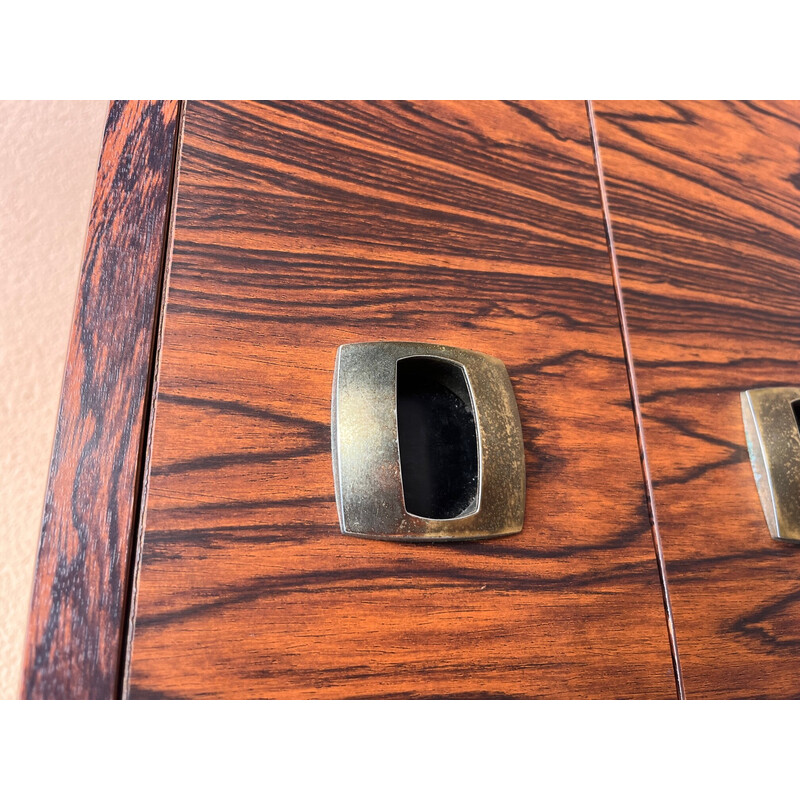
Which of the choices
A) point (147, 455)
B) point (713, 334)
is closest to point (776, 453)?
point (713, 334)

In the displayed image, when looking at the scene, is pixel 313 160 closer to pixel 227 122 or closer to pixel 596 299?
pixel 227 122

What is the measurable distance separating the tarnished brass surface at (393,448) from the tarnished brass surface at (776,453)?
0.16 metres

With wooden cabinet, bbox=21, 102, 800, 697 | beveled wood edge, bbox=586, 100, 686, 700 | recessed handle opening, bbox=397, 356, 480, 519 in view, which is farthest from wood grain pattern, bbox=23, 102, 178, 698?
beveled wood edge, bbox=586, 100, 686, 700

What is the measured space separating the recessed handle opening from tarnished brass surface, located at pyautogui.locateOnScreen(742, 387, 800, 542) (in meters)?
0.18

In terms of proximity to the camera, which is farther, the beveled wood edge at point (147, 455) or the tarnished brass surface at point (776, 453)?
the tarnished brass surface at point (776, 453)

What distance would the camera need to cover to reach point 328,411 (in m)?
0.36

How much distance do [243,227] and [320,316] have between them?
0.22 feet

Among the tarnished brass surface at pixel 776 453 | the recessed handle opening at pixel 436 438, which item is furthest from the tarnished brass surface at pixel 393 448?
the tarnished brass surface at pixel 776 453

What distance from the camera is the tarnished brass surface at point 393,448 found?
1.12 feet

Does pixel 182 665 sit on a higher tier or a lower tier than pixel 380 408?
lower

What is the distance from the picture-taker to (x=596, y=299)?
442mm

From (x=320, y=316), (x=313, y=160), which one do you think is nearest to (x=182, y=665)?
(x=320, y=316)

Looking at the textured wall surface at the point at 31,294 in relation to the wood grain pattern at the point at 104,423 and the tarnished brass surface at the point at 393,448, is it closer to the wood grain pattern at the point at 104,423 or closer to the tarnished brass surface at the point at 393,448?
the wood grain pattern at the point at 104,423

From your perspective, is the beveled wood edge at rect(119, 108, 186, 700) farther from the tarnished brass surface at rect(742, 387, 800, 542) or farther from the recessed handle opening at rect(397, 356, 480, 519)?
the tarnished brass surface at rect(742, 387, 800, 542)
